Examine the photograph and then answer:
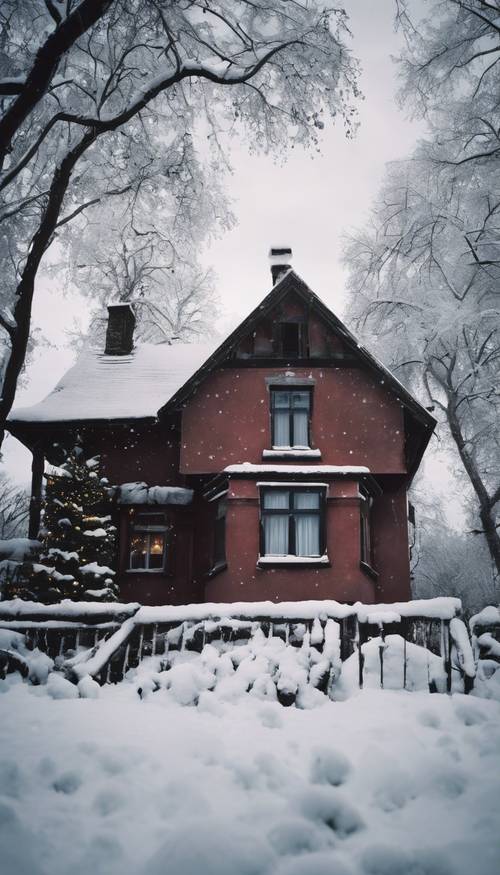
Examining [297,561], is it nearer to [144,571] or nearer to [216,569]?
[216,569]

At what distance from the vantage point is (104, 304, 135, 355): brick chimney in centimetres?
1994

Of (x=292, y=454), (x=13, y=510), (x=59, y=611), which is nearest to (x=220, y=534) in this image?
(x=292, y=454)

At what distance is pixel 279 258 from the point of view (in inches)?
704

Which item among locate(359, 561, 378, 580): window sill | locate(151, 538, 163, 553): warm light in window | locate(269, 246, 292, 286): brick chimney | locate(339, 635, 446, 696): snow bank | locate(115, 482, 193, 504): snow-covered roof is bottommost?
locate(339, 635, 446, 696): snow bank

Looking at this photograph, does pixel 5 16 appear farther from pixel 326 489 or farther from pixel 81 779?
pixel 81 779

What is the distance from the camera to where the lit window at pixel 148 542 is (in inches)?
627

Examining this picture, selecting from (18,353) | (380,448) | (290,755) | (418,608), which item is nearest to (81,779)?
(290,755)

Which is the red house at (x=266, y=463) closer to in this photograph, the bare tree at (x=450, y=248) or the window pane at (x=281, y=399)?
the window pane at (x=281, y=399)

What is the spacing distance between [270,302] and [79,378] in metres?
6.69

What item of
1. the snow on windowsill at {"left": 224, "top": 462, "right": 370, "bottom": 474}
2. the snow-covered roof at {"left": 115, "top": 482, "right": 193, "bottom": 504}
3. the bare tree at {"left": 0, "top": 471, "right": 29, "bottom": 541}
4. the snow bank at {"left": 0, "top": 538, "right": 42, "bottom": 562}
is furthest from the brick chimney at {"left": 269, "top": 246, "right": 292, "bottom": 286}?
the bare tree at {"left": 0, "top": 471, "right": 29, "bottom": 541}

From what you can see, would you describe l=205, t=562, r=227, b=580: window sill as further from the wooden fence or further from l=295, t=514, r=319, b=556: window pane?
the wooden fence

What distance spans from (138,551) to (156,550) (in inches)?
19.2

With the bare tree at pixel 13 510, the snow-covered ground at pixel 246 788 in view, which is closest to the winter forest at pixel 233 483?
the snow-covered ground at pixel 246 788

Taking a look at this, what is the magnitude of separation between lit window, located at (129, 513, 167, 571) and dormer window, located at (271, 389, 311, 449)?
3930mm
